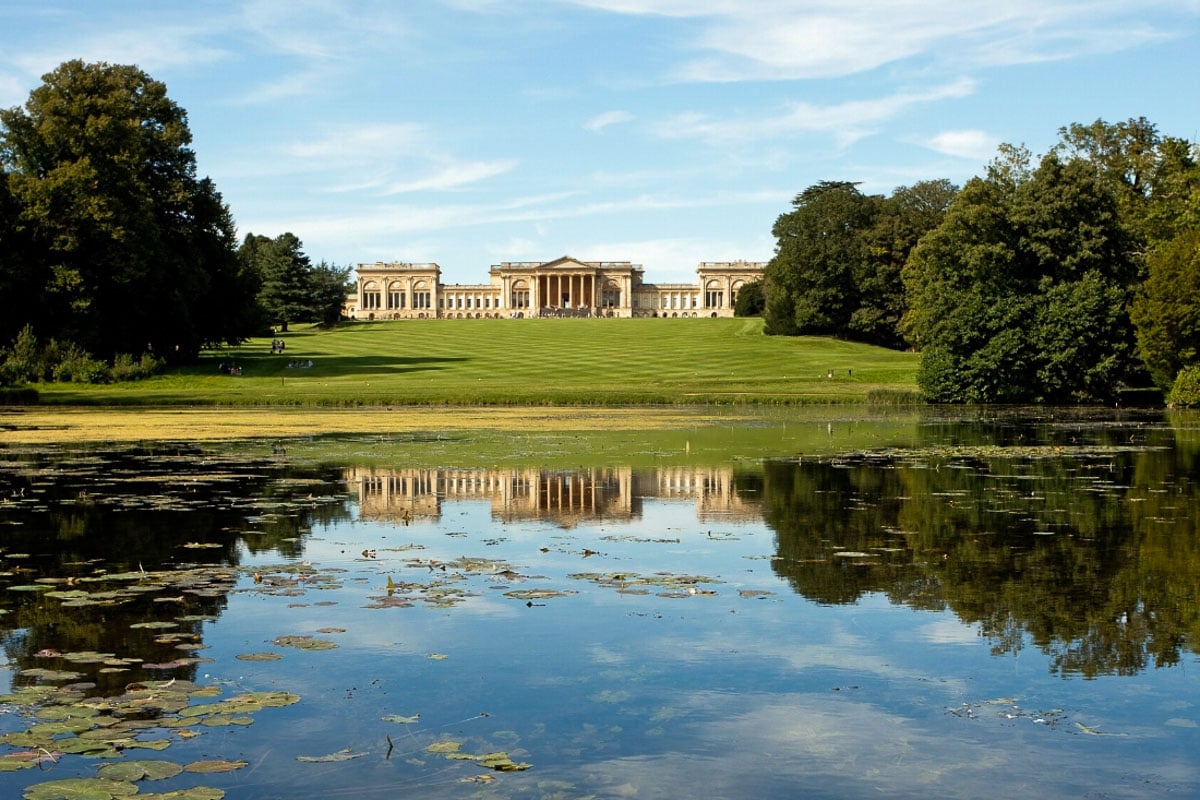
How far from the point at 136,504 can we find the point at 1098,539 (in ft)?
34.1

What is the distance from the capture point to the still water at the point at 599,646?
6.21m

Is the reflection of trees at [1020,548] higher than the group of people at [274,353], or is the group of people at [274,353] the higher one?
the group of people at [274,353]

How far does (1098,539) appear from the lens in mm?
12727

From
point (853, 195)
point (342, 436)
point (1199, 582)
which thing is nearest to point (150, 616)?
point (1199, 582)

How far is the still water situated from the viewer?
6215 mm

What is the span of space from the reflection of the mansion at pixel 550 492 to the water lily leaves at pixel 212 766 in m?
8.15

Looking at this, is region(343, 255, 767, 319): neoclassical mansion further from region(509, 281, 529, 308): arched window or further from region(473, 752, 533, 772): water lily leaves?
region(473, 752, 533, 772): water lily leaves

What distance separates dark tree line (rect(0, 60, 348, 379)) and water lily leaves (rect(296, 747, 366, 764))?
46.8 m

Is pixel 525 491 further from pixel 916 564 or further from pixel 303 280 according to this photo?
pixel 303 280

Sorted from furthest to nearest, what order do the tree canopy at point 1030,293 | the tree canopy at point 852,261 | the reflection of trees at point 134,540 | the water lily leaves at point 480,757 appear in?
the tree canopy at point 852,261, the tree canopy at point 1030,293, the reflection of trees at point 134,540, the water lily leaves at point 480,757

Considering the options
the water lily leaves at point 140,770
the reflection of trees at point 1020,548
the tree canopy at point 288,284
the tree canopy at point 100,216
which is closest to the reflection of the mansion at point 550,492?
the reflection of trees at point 1020,548

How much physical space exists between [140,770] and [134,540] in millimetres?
7075

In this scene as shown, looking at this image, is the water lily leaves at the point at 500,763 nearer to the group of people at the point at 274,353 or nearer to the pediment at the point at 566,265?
the group of people at the point at 274,353

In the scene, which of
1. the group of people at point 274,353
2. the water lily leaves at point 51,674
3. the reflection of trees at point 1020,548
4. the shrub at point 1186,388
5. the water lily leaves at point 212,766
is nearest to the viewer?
the water lily leaves at point 212,766
